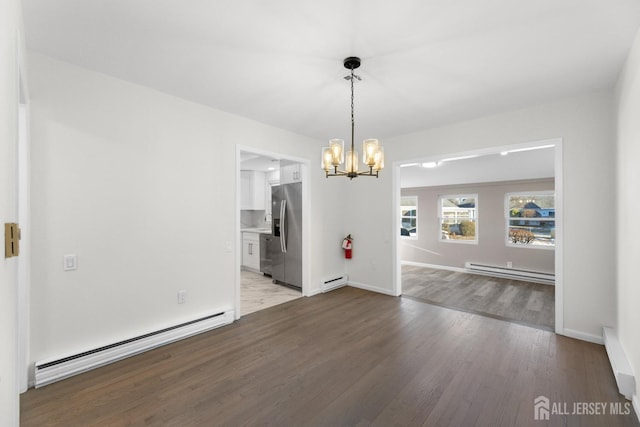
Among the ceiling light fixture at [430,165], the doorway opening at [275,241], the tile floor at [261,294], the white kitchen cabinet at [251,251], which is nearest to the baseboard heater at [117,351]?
the doorway opening at [275,241]

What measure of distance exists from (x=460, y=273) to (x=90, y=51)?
724cm

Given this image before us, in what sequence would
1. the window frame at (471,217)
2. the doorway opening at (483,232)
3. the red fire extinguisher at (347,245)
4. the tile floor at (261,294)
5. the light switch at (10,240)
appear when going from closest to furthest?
1. the light switch at (10,240)
2. the tile floor at (261,294)
3. the doorway opening at (483,232)
4. the red fire extinguisher at (347,245)
5. the window frame at (471,217)

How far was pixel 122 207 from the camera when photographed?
8.61ft

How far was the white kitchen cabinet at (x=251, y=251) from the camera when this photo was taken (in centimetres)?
612

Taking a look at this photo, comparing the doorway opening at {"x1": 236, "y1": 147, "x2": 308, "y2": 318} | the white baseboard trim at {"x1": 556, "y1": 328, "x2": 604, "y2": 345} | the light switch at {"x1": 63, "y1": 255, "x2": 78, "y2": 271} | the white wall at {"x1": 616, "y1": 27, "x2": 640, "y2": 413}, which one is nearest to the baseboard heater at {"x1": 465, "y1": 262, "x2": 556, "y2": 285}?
the white baseboard trim at {"x1": 556, "y1": 328, "x2": 604, "y2": 345}

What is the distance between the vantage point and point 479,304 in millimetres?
4211

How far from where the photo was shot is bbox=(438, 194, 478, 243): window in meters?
6.82

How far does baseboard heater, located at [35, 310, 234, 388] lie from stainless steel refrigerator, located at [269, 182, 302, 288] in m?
1.76

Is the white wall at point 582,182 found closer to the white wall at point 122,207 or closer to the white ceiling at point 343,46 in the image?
the white ceiling at point 343,46

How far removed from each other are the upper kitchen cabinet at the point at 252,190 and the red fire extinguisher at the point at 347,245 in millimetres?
2702

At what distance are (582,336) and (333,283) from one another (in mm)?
3237

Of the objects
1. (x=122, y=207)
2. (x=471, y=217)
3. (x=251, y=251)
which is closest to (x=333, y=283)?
(x=251, y=251)

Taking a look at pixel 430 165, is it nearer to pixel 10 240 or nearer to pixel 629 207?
pixel 629 207

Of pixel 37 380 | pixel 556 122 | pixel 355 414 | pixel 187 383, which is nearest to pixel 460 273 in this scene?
pixel 556 122
